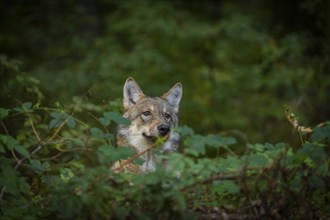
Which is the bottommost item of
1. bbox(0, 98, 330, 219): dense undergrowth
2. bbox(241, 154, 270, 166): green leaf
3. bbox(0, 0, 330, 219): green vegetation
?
bbox(0, 98, 330, 219): dense undergrowth

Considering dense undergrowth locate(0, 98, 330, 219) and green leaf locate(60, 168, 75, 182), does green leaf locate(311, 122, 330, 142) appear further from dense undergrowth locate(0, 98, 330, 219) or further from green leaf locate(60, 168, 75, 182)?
green leaf locate(60, 168, 75, 182)

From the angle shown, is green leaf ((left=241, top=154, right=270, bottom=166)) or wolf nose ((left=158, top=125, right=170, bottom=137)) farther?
wolf nose ((left=158, top=125, right=170, bottom=137))

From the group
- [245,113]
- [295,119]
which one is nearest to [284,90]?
[245,113]

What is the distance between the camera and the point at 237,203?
473 cm

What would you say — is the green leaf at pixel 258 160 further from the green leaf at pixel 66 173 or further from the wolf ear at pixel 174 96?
the wolf ear at pixel 174 96

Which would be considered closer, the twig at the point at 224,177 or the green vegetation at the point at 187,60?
the twig at the point at 224,177

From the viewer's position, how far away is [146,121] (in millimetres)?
7160

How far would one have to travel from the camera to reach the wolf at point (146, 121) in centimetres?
693

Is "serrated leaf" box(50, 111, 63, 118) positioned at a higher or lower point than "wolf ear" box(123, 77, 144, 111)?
lower

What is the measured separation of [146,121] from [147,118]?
0.15 ft

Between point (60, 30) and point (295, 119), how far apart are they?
11.4 meters

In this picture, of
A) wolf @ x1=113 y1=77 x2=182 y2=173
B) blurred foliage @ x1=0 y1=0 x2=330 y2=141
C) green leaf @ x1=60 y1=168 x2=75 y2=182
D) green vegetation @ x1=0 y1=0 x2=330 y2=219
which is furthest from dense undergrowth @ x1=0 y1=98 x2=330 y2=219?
blurred foliage @ x1=0 y1=0 x2=330 y2=141

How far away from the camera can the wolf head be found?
6953 millimetres

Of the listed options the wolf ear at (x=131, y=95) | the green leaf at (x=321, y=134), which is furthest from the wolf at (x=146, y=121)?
the green leaf at (x=321, y=134)
